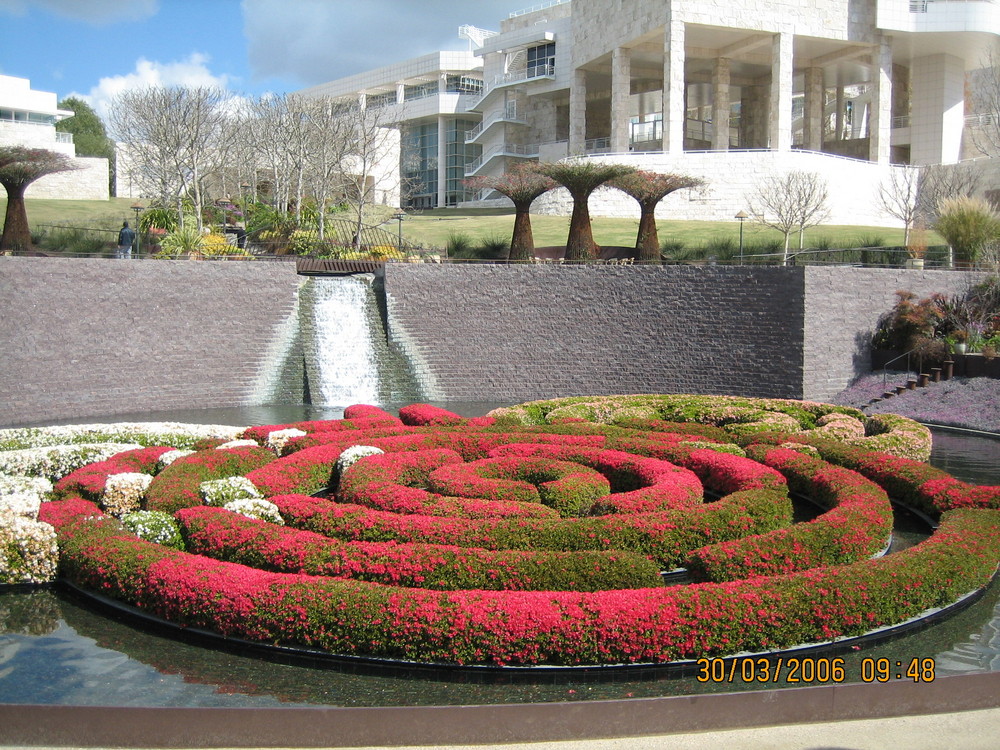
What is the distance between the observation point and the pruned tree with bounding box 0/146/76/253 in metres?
23.5

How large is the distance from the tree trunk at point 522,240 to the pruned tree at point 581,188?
118cm

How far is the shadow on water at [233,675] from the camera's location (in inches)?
265

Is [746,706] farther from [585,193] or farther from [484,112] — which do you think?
[484,112]

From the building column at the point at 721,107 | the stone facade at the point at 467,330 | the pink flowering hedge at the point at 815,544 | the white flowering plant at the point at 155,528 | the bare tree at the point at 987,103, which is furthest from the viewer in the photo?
the building column at the point at 721,107

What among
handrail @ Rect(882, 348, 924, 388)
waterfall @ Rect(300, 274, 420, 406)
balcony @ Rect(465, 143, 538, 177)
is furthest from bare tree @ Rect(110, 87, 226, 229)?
handrail @ Rect(882, 348, 924, 388)

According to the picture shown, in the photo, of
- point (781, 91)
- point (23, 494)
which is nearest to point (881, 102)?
point (781, 91)

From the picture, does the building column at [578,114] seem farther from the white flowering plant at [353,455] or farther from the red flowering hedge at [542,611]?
the red flowering hedge at [542,611]

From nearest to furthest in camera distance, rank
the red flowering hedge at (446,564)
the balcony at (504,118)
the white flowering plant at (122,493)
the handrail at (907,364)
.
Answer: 1. the red flowering hedge at (446,564)
2. the white flowering plant at (122,493)
3. the handrail at (907,364)
4. the balcony at (504,118)

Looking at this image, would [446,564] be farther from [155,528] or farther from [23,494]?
[23,494]

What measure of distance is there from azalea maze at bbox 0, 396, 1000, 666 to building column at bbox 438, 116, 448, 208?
5897cm

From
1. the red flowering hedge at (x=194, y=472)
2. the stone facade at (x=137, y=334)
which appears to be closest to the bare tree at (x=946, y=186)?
the stone facade at (x=137, y=334)

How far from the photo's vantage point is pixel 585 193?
2772cm

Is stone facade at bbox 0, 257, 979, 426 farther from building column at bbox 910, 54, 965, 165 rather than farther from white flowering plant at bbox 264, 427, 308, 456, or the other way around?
building column at bbox 910, 54, 965, 165
